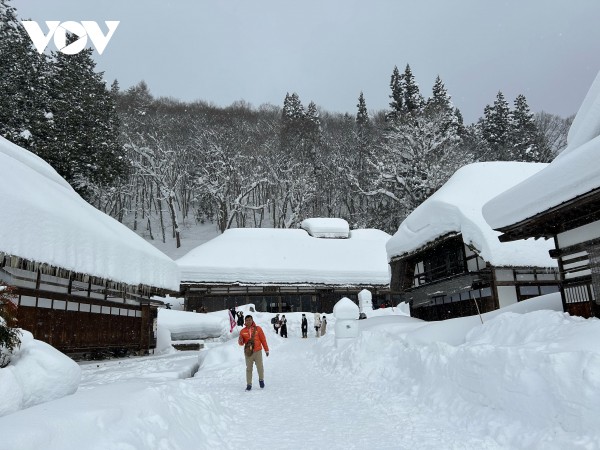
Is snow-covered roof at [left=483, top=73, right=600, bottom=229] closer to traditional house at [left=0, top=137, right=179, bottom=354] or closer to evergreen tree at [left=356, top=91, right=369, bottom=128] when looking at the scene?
traditional house at [left=0, top=137, right=179, bottom=354]

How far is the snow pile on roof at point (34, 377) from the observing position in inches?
205

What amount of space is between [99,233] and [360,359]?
33.2 feet

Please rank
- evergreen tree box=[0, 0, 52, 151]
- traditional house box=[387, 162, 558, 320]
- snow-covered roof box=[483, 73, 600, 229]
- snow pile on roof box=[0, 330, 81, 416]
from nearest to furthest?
1. snow pile on roof box=[0, 330, 81, 416]
2. snow-covered roof box=[483, 73, 600, 229]
3. traditional house box=[387, 162, 558, 320]
4. evergreen tree box=[0, 0, 52, 151]

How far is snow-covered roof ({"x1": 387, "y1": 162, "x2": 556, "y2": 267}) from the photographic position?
55.3 feet

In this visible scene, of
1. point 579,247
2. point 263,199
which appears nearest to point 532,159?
point 263,199

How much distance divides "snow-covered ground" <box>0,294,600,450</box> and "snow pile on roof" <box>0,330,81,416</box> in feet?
2.34

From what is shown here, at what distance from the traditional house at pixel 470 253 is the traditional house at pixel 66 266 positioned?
41.2 ft

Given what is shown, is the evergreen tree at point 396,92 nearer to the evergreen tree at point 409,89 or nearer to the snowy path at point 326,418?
the evergreen tree at point 409,89

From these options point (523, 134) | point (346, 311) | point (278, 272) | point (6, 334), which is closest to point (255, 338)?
point (6, 334)

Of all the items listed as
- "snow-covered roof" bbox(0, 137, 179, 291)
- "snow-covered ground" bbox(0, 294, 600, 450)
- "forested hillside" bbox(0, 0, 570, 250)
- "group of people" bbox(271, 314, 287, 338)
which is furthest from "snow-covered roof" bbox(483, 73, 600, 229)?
"forested hillside" bbox(0, 0, 570, 250)

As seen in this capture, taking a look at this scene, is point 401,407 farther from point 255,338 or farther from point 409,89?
point 409,89

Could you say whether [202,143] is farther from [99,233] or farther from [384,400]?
[384,400]

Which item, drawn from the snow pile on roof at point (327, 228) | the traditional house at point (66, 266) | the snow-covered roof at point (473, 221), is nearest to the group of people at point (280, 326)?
the traditional house at point (66, 266)

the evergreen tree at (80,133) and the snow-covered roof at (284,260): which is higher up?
the evergreen tree at (80,133)
